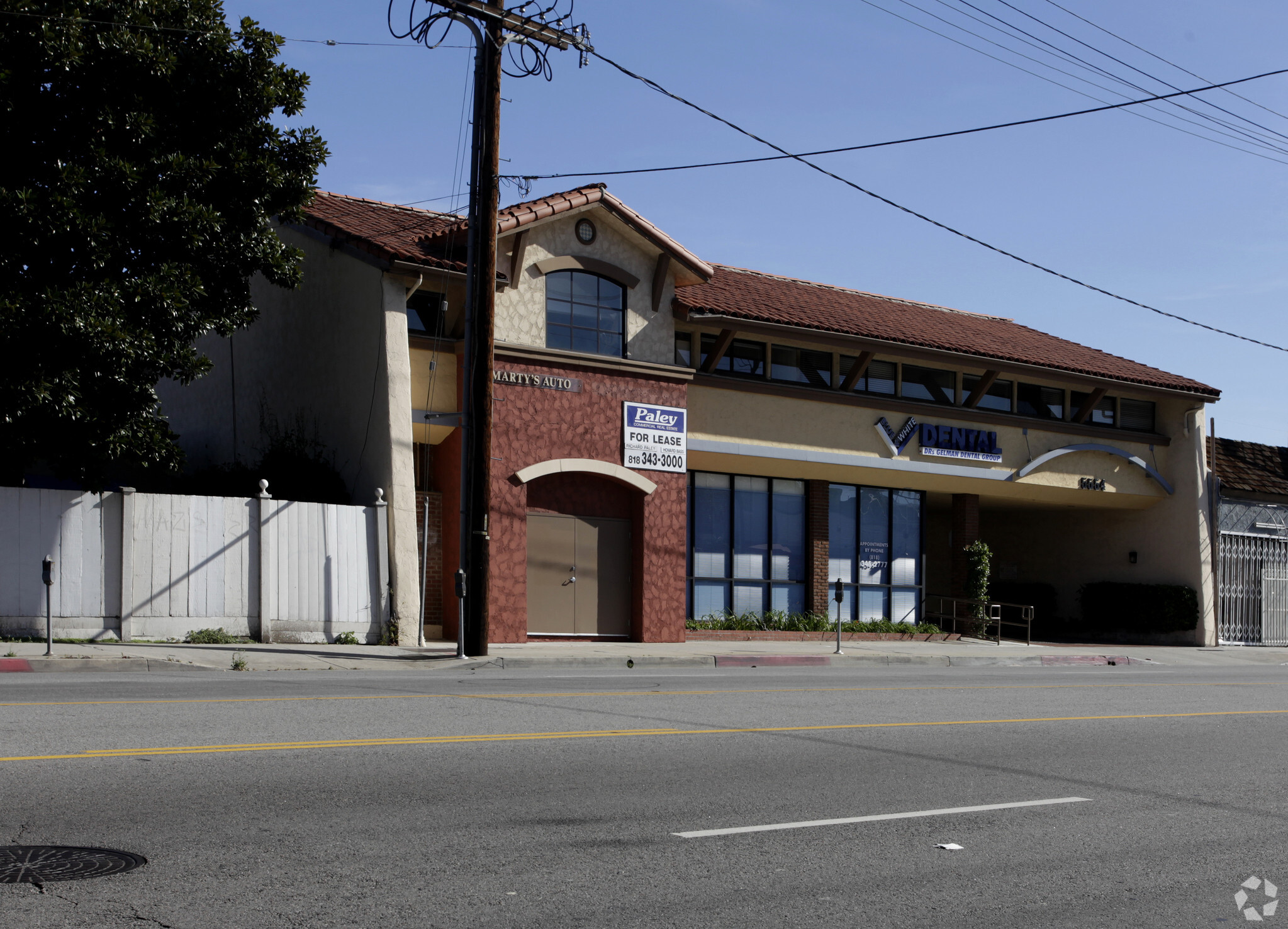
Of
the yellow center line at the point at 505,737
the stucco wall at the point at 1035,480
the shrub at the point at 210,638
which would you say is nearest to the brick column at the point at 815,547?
the stucco wall at the point at 1035,480

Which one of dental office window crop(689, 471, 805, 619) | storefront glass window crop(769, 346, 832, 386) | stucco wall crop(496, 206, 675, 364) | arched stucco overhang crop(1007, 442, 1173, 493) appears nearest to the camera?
stucco wall crop(496, 206, 675, 364)

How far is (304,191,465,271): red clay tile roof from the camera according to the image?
20984 millimetres

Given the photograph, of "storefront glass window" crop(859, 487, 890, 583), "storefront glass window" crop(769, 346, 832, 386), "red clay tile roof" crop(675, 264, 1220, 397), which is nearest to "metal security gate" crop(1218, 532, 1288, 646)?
"red clay tile roof" crop(675, 264, 1220, 397)

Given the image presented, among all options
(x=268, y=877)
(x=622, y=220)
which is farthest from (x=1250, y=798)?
(x=622, y=220)

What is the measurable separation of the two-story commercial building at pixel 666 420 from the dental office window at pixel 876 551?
6 cm

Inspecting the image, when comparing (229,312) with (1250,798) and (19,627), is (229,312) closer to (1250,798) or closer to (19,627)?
(19,627)

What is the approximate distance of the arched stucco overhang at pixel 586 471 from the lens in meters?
22.5

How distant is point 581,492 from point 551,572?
5.35 ft

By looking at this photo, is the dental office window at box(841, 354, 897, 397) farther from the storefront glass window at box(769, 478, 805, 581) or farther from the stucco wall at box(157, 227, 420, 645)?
the stucco wall at box(157, 227, 420, 645)

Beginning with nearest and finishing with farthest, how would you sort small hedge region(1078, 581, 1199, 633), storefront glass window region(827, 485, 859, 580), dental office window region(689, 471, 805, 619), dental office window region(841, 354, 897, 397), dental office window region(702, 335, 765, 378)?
dental office window region(702, 335, 765, 378), dental office window region(689, 471, 805, 619), dental office window region(841, 354, 897, 397), storefront glass window region(827, 485, 859, 580), small hedge region(1078, 581, 1199, 633)

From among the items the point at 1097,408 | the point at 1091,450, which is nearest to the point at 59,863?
the point at 1091,450

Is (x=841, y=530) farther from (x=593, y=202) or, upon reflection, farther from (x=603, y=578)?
(x=593, y=202)

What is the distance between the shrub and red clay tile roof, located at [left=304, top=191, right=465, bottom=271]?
21.6ft

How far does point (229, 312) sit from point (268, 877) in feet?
48.7
